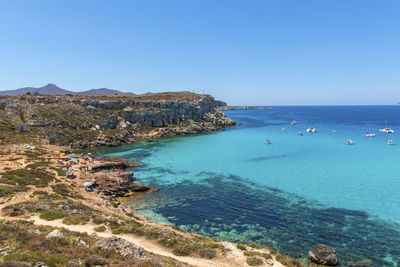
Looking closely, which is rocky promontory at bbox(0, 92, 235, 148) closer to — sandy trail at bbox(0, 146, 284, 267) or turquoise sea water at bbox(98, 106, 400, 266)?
turquoise sea water at bbox(98, 106, 400, 266)

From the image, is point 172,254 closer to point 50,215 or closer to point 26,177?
point 50,215

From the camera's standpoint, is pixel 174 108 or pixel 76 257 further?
pixel 174 108

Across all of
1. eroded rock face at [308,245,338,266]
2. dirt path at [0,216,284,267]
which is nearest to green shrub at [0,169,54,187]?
dirt path at [0,216,284,267]

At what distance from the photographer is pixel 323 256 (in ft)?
53.4

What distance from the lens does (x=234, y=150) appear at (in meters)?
Answer: 62.4

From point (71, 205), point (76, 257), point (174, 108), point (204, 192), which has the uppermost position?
point (174, 108)

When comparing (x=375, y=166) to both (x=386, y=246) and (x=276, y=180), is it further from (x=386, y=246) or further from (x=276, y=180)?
(x=386, y=246)

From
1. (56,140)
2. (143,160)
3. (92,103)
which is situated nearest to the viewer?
(143,160)

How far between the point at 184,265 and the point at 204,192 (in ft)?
63.4

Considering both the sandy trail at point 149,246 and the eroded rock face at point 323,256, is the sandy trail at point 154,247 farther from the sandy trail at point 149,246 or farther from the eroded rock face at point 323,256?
the eroded rock face at point 323,256

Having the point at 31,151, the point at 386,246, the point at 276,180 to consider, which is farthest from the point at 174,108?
the point at 386,246

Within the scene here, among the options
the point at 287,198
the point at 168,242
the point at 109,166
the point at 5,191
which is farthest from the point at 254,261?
the point at 109,166

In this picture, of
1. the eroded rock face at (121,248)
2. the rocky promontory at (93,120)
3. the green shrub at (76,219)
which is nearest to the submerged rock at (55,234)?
the eroded rock face at (121,248)

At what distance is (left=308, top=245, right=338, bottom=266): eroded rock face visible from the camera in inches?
634
